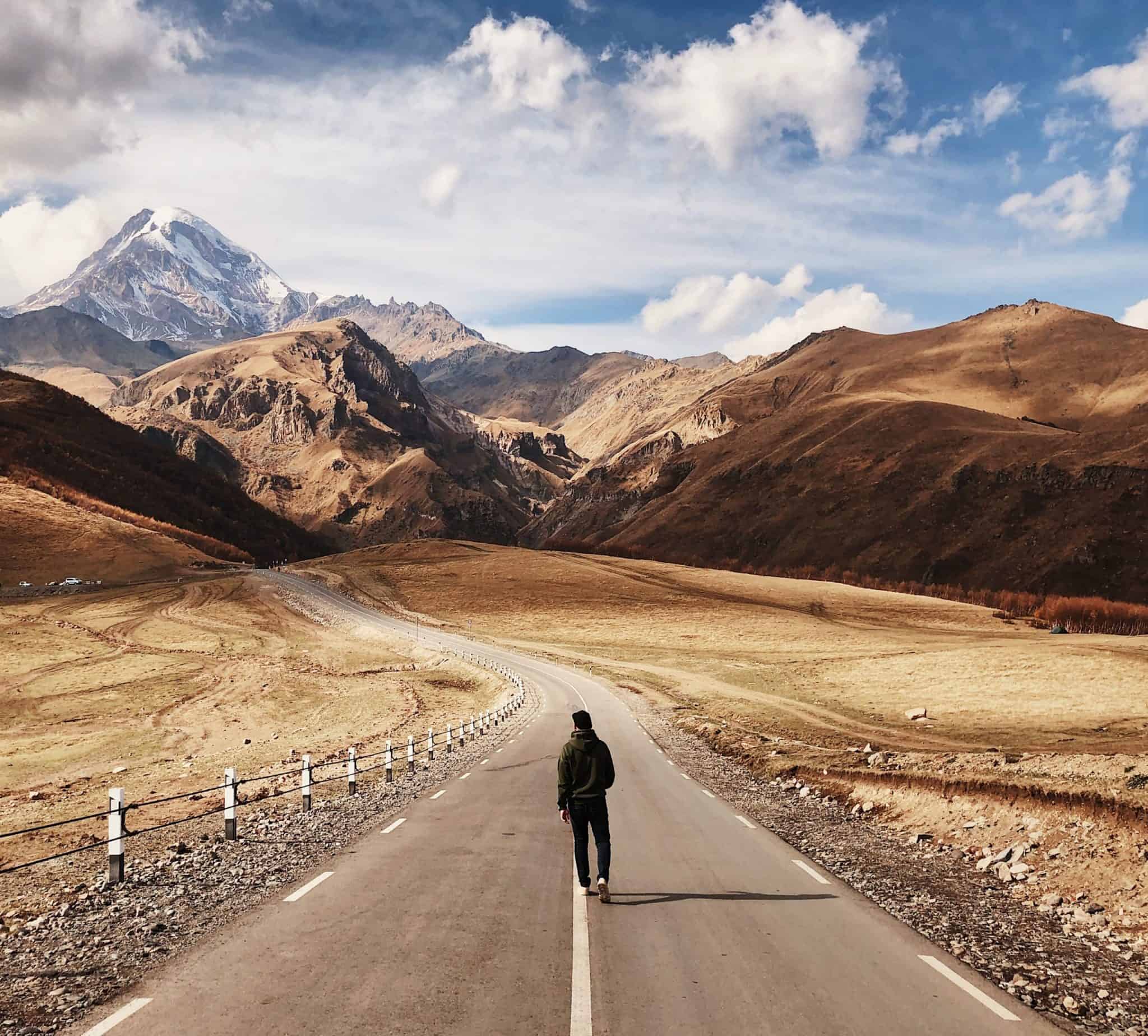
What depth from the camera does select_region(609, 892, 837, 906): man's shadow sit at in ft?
36.7

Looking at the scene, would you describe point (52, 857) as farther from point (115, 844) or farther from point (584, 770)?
point (584, 770)

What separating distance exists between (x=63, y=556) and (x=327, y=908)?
11076 cm

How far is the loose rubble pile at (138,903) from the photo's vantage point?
8344 mm

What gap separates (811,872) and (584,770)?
4272 mm

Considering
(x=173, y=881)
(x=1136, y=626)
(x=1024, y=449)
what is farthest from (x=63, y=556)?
(x=1024, y=449)

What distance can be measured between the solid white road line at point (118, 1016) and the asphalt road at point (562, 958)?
0.08ft

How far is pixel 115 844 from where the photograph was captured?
12.4 metres

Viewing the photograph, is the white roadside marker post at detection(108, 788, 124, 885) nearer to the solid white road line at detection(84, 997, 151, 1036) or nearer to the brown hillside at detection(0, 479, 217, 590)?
the solid white road line at detection(84, 997, 151, 1036)

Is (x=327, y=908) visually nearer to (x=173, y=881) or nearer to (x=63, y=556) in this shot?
(x=173, y=881)

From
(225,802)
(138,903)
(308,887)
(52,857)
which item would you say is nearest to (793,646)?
(225,802)

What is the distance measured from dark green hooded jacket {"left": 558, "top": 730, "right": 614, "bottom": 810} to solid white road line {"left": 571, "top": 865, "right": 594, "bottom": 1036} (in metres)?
1.32

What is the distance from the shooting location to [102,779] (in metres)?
27.0

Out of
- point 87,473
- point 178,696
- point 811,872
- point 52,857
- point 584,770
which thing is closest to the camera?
point 584,770

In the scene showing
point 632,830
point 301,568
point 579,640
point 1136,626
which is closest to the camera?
point 632,830
